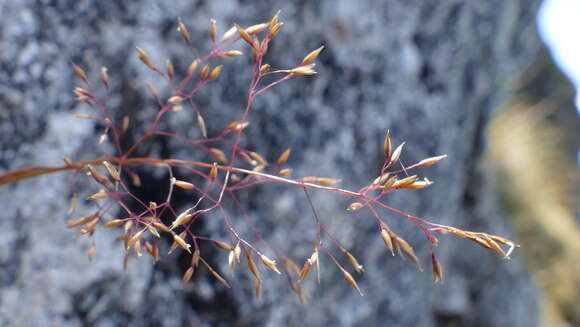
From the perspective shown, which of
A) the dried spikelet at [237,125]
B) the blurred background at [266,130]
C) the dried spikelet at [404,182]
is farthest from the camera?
the blurred background at [266,130]

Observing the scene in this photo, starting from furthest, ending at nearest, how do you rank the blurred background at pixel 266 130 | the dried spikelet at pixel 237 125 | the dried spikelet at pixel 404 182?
the blurred background at pixel 266 130 < the dried spikelet at pixel 237 125 < the dried spikelet at pixel 404 182

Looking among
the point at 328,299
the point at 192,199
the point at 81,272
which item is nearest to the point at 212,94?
the point at 192,199

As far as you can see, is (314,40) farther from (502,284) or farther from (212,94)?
(502,284)

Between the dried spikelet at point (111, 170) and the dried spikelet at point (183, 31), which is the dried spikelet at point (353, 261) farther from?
the dried spikelet at point (183, 31)

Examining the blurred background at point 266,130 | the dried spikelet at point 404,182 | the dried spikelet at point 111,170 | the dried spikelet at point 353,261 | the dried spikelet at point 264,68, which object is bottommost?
the blurred background at point 266,130

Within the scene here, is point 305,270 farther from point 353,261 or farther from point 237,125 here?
point 237,125

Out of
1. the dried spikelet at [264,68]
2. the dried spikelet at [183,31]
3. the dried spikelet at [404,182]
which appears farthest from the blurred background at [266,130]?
the dried spikelet at [404,182]

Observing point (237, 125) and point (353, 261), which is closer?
point (353, 261)

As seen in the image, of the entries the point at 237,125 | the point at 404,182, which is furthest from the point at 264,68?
the point at 404,182

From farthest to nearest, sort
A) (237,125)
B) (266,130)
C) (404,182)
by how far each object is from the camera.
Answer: (266,130), (237,125), (404,182)
